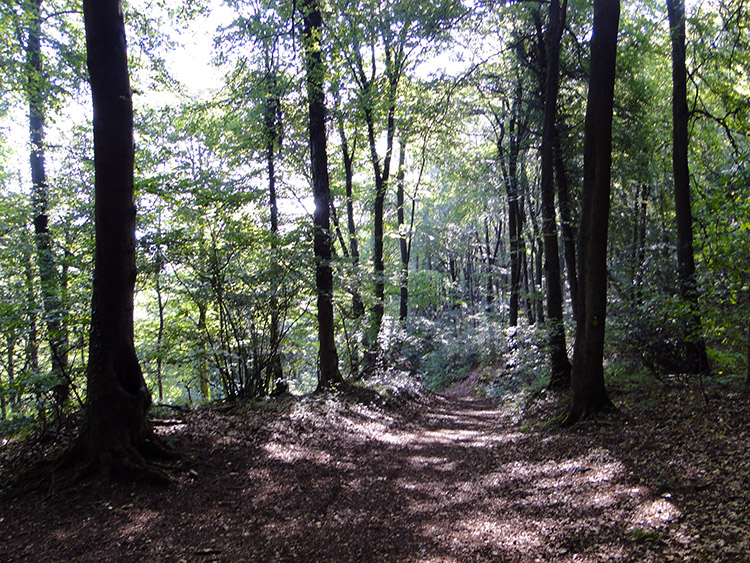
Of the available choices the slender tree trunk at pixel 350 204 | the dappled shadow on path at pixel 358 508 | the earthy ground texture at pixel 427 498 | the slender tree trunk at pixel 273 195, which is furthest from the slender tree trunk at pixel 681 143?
the slender tree trunk at pixel 273 195

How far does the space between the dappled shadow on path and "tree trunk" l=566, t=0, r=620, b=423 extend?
92 cm

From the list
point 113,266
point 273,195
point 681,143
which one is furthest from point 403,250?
point 113,266

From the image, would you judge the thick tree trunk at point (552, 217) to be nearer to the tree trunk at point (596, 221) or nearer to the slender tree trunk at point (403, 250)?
the tree trunk at point (596, 221)

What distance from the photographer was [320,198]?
10.7m

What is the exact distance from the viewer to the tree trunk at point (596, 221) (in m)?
7.12

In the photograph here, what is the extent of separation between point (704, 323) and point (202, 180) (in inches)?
370

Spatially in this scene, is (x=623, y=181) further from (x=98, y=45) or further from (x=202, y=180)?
(x=98, y=45)

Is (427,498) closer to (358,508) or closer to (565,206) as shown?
(358,508)

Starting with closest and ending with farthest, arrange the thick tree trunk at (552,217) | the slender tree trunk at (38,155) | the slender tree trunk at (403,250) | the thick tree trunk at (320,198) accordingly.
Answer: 1. the slender tree trunk at (38,155)
2. the thick tree trunk at (552,217)
3. the thick tree trunk at (320,198)
4. the slender tree trunk at (403,250)

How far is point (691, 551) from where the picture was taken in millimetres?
3109

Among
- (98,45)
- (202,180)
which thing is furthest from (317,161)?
(98,45)

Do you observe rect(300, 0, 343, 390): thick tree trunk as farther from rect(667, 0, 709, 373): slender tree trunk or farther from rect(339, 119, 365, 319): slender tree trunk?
rect(667, 0, 709, 373): slender tree trunk

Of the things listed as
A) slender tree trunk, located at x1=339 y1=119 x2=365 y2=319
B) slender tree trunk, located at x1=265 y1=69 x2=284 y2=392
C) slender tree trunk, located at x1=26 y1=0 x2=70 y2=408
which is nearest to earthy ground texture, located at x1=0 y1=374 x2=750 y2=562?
slender tree trunk, located at x1=265 y1=69 x2=284 y2=392

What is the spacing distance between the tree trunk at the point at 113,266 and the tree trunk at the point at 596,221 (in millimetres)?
6302
